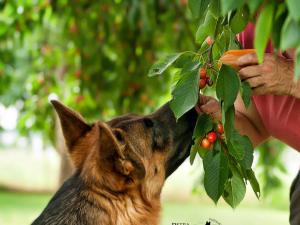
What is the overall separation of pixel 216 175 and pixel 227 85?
478 mm

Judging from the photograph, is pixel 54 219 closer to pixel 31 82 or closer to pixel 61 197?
pixel 61 197

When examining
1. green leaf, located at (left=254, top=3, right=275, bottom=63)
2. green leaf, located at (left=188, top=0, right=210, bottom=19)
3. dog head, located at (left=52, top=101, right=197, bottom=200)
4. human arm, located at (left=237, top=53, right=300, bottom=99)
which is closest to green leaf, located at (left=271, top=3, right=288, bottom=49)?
green leaf, located at (left=254, top=3, right=275, bottom=63)

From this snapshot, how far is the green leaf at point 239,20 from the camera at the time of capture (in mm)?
2738

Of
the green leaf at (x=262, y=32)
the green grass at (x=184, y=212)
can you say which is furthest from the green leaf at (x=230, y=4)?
the green grass at (x=184, y=212)

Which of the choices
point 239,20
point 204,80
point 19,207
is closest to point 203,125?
point 204,80

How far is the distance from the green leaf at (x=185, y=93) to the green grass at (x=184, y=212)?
10026 mm

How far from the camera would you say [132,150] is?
13.0 ft

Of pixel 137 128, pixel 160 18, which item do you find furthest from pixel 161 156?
pixel 160 18

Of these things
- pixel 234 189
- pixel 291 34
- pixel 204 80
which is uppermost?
pixel 204 80

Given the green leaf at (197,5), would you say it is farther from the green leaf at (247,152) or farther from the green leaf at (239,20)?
the green leaf at (247,152)

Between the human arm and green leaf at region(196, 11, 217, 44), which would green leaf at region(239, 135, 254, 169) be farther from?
green leaf at region(196, 11, 217, 44)

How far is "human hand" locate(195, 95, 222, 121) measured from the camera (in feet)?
10.9

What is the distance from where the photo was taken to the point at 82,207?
12.4ft

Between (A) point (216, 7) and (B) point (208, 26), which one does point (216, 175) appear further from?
(A) point (216, 7)
